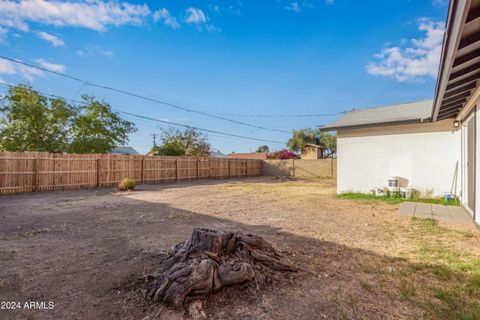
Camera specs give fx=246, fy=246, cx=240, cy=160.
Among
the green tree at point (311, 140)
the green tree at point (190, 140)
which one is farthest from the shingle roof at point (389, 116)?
the green tree at point (311, 140)

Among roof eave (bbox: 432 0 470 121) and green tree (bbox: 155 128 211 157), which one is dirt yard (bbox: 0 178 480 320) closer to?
roof eave (bbox: 432 0 470 121)

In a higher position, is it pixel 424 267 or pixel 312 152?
pixel 312 152

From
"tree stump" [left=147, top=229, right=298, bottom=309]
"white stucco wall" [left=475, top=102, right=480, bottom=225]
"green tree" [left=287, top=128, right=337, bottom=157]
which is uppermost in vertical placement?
"green tree" [left=287, top=128, right=337, bottom=157]

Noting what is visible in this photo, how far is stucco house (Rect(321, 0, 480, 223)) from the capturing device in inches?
204

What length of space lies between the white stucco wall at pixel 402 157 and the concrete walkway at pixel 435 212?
146 centimetres

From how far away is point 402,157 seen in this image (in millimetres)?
9023

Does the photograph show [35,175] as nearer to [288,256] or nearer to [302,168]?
[288,256]

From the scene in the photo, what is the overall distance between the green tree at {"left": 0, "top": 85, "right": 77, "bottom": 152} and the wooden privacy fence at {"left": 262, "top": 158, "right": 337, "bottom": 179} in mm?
17222

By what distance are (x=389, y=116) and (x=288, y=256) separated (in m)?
8.74

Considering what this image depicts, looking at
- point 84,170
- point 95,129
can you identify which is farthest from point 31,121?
point 84,170

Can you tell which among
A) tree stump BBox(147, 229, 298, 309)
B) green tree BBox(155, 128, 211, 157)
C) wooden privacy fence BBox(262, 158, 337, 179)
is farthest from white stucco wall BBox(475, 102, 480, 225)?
green tree BBox(155, 128, 211, 157)

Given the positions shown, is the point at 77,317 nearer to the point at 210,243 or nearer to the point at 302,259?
the point at 210,243

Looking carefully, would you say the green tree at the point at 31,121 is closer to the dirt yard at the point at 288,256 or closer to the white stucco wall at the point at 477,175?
the dirt yard at the point at 288,256

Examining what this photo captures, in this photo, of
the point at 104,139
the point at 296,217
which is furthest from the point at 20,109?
the point at 296,217
